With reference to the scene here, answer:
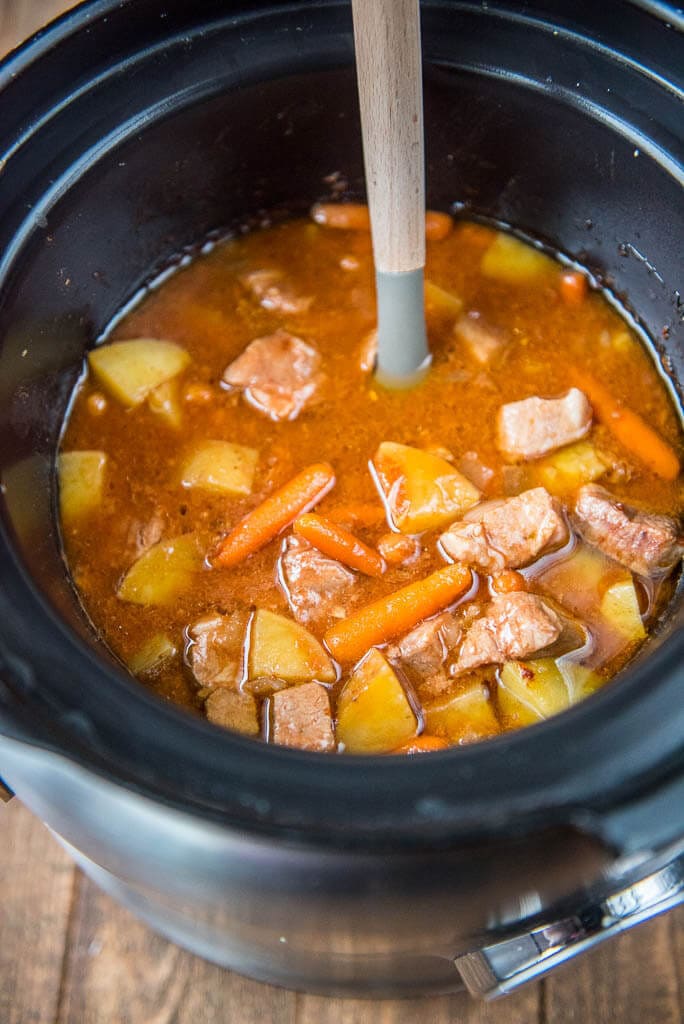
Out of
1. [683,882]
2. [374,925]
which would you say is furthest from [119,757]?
[683,882]

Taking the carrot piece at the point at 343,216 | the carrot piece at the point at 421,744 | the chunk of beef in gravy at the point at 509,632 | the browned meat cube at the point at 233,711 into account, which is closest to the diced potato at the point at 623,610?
the chunk of beef in gravy at the point at 509,632

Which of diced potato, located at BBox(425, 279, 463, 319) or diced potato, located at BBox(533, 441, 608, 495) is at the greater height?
diced potato, located at BBox(425, 279, 463, 319)

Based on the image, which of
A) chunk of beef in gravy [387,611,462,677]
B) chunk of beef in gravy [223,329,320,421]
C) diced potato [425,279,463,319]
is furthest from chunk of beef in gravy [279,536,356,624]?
diced potato [425,279,463,319]

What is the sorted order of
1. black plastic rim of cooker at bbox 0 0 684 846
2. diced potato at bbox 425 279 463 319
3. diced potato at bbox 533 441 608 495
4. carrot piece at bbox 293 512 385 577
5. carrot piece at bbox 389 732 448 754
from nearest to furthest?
black plastic rim of cooker at bbox 0 0 684 846 → carrot piece at bbox 389 732 448 754 → carrot piece at bbox 293 512 385 577 → diced potato at bbox 533 441 608 495 → diced potato at bbox 425 279 463 319

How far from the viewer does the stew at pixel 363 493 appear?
187 cm

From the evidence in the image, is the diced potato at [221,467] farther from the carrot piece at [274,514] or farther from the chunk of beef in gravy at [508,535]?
the chunk of beef in gravy at [508,535]

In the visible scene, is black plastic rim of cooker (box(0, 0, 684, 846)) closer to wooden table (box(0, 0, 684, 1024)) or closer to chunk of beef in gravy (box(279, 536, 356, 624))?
chunk of beef in gravy (box(279, 536, 356, 624))

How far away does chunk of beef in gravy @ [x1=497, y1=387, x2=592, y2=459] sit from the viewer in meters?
2.11

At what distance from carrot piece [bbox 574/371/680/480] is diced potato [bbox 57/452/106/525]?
1046mm

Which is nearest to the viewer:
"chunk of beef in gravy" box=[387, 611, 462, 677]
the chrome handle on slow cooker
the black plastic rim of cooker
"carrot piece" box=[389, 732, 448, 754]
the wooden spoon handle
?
the black plastic rim of cooker

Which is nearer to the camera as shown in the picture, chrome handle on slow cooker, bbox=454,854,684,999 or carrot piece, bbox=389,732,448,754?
chrome handle on slow cooker, bbox=454,854,684,999

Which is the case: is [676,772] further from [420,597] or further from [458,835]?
[420,597]

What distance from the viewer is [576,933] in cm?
147

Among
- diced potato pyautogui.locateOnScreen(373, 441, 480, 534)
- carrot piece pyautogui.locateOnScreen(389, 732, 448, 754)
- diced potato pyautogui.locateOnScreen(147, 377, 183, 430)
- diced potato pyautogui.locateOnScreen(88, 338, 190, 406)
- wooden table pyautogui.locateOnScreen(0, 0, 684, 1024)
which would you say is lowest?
wooden table pyautogui.locateOnScreen(0, 0, 684, 1024)
